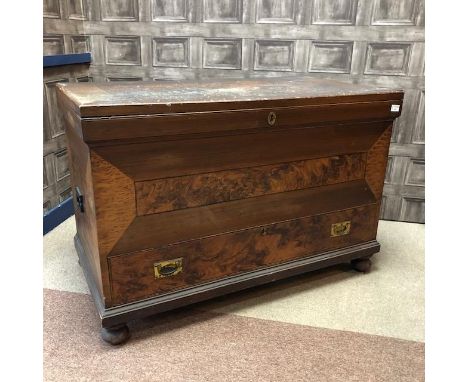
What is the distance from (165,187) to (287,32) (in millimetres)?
1176

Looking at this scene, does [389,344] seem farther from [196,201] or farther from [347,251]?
[196,201]

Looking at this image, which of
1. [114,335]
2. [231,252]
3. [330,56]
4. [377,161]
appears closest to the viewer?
[114,335]

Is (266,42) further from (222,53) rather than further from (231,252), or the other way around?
(231,252)

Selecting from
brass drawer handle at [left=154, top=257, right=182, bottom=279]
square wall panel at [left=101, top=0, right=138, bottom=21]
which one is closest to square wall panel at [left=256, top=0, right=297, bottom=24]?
square wall panel at [left=101, top=0, right=138, bottom=21]

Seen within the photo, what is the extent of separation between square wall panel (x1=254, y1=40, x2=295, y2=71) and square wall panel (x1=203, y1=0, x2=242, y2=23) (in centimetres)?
17

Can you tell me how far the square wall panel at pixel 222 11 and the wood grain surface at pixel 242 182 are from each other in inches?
37.3

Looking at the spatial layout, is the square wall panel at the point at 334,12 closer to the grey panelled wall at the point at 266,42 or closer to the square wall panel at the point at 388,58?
the grey panelled wall at the point at 266,42

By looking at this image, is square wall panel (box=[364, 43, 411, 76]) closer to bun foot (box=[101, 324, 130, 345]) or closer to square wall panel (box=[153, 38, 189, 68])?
square wall panel (box=[153, 38, 189, 68])

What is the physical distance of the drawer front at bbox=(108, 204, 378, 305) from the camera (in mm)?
1355

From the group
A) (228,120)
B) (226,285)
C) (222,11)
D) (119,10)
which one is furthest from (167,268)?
(119,10)

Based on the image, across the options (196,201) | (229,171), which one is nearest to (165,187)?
(196,201)

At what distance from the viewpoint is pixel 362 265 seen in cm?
183

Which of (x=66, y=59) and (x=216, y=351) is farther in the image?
(x=66, y=59)

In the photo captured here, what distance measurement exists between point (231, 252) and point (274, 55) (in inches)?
43.8
